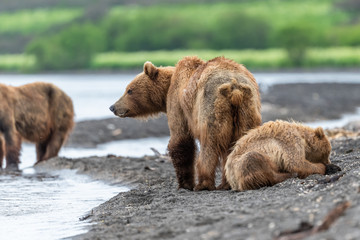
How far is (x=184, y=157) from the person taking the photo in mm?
7949

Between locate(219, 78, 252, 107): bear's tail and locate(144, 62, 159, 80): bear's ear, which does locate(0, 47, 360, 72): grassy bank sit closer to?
locate(144, 62, 159, 80): bear's ear

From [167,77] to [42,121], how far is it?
15.7 ft

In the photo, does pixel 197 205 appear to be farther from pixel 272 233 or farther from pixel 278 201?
pixel 272 233

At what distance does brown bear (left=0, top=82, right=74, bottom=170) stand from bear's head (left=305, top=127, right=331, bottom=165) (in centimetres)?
644

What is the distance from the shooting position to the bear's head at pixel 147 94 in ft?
27.7

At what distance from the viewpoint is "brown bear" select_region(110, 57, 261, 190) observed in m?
7.10

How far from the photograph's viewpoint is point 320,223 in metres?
4.62

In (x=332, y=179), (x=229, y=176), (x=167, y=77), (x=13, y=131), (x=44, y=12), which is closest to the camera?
(x=332, y=179)

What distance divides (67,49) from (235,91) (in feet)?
246

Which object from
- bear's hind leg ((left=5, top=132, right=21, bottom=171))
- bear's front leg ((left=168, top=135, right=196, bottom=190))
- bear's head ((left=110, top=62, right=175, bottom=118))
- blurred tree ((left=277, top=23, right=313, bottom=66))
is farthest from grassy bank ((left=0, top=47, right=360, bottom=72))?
bear's front leg ((left=168, top=135, right=196, bottom=190))

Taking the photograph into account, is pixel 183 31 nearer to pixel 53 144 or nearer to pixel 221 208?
pixel 53 144

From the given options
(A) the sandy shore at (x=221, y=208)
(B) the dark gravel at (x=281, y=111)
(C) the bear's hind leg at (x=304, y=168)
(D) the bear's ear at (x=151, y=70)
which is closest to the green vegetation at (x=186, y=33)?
(B) the dark gravel at (x=281, y=111)

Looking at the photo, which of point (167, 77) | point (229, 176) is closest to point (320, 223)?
point (229, 176)

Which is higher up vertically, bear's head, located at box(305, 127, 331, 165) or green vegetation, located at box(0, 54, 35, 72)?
bear's head, located at box(305, 127, 331, 165)
